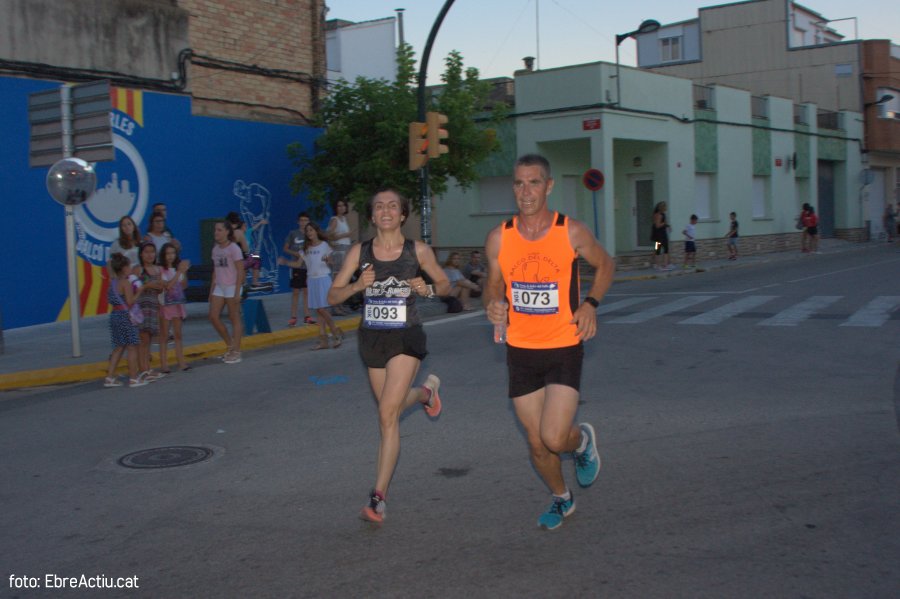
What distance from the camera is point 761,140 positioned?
33125mm

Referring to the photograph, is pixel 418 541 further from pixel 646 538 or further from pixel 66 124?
pixel 66 124

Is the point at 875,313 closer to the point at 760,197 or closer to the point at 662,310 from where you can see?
the point at 662,310

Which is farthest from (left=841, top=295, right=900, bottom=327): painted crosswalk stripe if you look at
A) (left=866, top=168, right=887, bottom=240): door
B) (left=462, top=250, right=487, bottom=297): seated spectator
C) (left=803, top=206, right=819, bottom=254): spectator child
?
(left=866, top=168, right=887, bottom=240): door

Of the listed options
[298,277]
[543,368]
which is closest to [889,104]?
[298,277]

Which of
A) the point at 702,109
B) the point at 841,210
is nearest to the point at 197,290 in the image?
the point at 702,109

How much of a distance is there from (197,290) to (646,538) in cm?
1203

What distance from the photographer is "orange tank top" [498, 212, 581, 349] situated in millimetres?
4742

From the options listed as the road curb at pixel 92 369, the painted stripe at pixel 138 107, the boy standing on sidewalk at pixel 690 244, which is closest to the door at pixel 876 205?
the boy standing on sidewalk at pixel 690 244

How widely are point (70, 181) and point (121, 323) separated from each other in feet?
8.26

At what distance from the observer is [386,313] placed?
17.5 ft

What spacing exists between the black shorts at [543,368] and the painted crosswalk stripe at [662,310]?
8780 mm

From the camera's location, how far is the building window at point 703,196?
29.7 meters

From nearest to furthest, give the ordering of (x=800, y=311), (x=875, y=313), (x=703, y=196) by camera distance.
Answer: (x=875, y=313)
(x=800, y=311)
(x=703, y=196)

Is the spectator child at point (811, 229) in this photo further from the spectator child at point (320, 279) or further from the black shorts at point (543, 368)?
the black shorts at point (543, 368)
